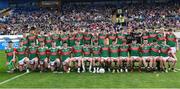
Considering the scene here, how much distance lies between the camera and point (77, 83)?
15.4 m

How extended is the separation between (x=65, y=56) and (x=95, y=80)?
2.93 meters

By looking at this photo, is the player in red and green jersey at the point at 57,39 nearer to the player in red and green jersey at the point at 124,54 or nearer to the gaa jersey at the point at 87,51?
the gaa jersey at the point at 87,51

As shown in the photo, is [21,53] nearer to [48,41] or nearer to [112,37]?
[48,41]

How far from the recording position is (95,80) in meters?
16.0

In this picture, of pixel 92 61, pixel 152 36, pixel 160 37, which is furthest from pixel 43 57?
pixel 160 37

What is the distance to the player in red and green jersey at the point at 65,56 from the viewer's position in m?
18.4

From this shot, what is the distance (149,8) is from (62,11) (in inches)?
410

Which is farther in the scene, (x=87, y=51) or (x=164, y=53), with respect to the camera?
(x=87, y=51)

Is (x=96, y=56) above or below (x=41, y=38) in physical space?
below

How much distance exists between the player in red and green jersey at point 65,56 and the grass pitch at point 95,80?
2.23 ft

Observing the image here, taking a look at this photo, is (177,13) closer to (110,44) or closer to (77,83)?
(110,44)

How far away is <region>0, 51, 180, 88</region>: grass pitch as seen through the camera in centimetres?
1480

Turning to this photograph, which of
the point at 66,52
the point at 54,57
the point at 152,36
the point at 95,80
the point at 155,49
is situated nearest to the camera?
the point at 95,80

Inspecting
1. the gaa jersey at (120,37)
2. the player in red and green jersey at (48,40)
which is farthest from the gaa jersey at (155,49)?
the player in red and green jersey at (48,40)
